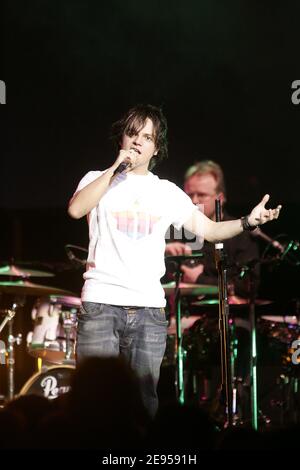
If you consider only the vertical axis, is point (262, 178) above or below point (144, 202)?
above

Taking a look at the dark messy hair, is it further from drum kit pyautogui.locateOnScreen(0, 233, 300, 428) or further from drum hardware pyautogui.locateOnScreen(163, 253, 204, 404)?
drum kit pyautogui.locateOnScreen(0, 233, 300, 428)

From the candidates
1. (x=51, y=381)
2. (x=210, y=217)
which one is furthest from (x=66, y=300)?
(x=210, y=217)

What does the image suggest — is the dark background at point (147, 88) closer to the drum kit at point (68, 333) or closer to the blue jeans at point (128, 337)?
the drum kit at point (68, 333)

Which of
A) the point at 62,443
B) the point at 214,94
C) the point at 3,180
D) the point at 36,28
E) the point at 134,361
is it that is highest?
the point at 36,28

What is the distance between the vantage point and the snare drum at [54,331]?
259 inches

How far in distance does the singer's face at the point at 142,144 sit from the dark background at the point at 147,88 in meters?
3.09

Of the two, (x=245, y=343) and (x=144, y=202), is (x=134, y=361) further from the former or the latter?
(x=245, y=343)

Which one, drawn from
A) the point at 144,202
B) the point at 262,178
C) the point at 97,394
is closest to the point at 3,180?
the point at 262,178

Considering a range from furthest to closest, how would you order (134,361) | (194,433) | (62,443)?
(134,361)
(194,433)
(62,443)

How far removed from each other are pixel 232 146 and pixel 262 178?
409 millimetres

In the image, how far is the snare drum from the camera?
21.5ft

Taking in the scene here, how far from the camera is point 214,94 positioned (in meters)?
7.01

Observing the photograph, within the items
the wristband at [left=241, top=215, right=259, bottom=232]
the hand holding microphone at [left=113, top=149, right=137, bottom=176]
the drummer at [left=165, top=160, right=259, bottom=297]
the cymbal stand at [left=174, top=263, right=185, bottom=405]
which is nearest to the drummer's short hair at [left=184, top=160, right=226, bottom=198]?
the drummer at [left=165, top=160, right=259, bottom=297]
